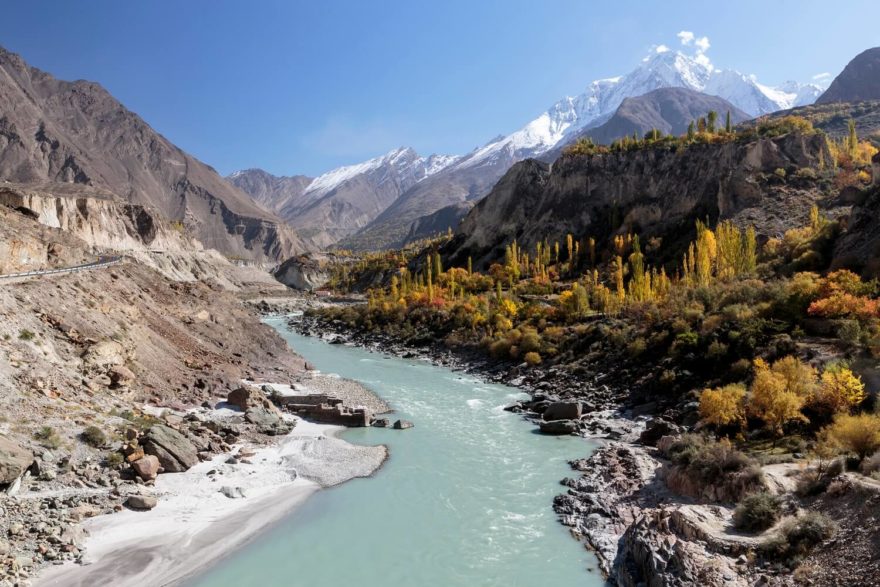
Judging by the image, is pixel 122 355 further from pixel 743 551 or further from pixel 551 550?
A: pixel 743 551

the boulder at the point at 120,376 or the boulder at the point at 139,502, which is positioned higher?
the boulder at the point at 120,376

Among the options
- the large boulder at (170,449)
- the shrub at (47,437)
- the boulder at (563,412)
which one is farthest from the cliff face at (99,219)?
the boulder at (563,412)

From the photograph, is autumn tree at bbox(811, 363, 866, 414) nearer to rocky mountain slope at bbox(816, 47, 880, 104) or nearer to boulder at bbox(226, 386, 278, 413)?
boulder at bbox(226, 386, 278, 413)

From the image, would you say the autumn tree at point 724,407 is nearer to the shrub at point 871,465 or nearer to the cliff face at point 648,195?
the shrub at point 871,465

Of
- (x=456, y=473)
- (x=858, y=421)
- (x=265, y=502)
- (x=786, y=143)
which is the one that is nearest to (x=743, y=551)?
(x=858, y=421)

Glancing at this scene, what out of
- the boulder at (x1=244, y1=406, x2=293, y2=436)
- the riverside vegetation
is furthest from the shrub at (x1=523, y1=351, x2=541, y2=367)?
the boulder at (x1=244, y1=406, x2=293, y2=436)

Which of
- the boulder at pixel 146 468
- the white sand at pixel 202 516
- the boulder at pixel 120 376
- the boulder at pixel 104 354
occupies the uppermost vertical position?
A: the boulder at pixel 104 354
